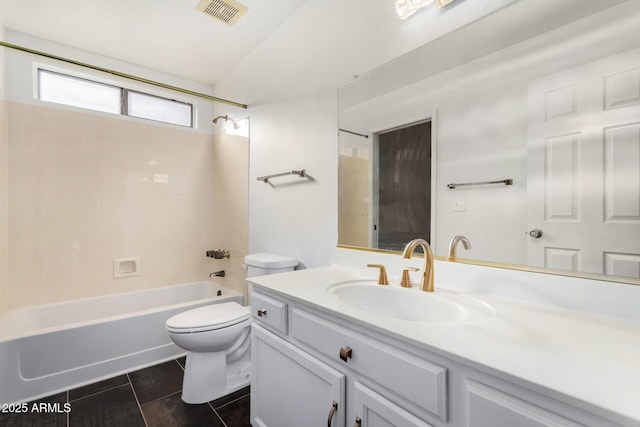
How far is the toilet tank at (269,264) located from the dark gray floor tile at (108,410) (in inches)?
38.3

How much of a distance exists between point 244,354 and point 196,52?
241cm

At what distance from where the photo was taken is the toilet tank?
1.88 meters

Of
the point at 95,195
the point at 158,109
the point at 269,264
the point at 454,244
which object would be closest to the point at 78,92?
the point at 158,109

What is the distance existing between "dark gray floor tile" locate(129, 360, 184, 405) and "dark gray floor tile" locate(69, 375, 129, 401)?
6cm

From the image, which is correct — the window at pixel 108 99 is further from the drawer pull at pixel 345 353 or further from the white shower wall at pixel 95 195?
the drawer pull at pixel 345 353

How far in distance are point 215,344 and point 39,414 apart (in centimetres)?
99

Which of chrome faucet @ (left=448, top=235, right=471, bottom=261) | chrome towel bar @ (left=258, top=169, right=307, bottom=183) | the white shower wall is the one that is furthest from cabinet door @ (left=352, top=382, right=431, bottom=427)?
the white shower wall

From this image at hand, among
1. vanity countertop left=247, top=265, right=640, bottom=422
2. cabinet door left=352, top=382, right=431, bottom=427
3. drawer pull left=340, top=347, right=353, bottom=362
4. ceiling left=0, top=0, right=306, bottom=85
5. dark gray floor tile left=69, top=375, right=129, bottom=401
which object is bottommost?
dark gray floor tile left=69, top=375, right=129, bottom=401

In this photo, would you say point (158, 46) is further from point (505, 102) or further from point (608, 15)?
point (608, 15)

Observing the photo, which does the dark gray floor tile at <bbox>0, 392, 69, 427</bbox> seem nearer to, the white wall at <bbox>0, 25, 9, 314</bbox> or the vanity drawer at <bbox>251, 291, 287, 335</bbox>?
the white wall at <bbox>0, 25, 9, 314</bbox>

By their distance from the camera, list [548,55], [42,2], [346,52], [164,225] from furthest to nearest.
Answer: [164,225], [42,2], [346,52], [548,55]

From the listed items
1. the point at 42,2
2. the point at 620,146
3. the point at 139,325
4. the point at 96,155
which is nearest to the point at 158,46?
the point at 42,2

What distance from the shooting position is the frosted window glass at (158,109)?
2.72 meters

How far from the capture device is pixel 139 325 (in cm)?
207
